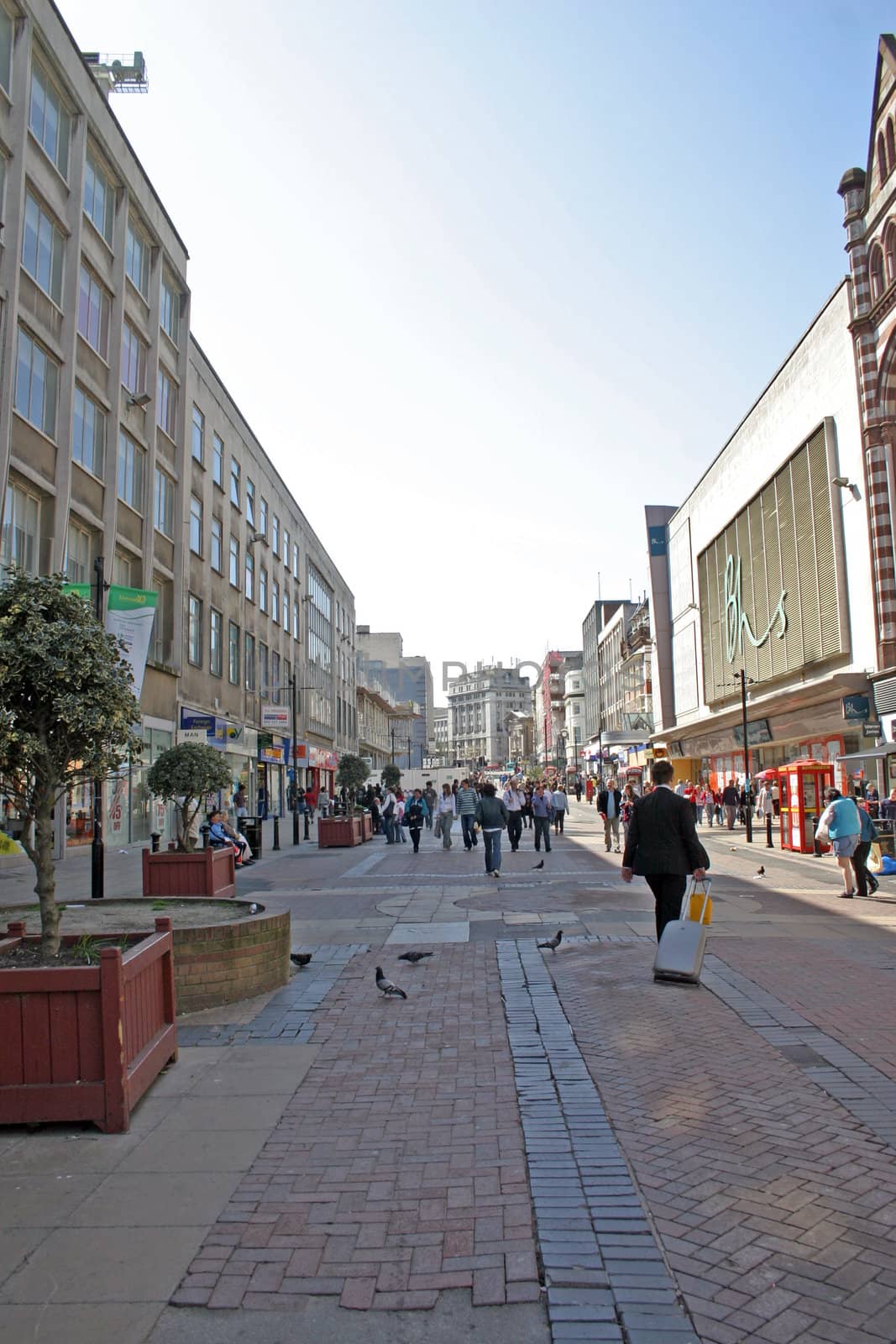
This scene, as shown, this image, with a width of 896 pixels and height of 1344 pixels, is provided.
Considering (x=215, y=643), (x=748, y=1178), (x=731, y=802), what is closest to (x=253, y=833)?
(x=215, y=643)

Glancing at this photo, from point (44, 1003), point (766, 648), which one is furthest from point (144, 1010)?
point (766, 648)

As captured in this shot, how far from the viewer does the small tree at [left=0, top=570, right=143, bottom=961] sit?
20.5 feet

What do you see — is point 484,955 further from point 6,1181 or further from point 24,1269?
point 24,1269

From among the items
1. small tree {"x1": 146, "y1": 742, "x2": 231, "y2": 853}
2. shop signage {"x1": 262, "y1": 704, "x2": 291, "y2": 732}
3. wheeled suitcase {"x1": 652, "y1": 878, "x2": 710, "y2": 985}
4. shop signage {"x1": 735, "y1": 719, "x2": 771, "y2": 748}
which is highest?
shop signage {"x1": 262, "y1": 704, "x2": 291, "y2": 732}

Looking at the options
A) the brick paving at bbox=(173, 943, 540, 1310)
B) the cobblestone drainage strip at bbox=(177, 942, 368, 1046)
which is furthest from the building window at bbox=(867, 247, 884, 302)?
the brick paving at bbox=(173, 943, 540, 1310)

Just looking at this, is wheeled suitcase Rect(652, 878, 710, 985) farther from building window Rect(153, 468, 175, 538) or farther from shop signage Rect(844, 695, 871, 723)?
building window Rect(153, 468, 175, 538)

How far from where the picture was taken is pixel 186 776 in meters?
14.6

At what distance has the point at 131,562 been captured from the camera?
27922 millimetres

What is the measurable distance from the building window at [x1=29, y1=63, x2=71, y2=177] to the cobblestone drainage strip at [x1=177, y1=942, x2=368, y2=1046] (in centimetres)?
2036

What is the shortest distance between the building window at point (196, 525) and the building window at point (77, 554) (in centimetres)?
812

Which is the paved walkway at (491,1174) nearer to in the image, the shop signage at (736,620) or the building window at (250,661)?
the shop signage at (736,620)

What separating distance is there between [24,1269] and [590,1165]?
227 centimetres

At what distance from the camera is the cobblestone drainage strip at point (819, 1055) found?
506 cm

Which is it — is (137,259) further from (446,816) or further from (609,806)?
(609,806)
